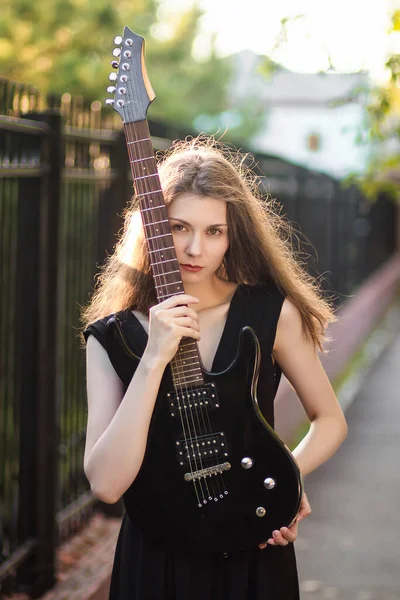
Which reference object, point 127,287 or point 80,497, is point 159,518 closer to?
point 127,287

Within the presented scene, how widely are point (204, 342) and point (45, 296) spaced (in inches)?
89.9

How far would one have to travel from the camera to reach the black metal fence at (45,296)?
4.76m

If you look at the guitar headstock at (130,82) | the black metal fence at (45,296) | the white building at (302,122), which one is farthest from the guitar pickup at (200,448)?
the white building at (302,122)

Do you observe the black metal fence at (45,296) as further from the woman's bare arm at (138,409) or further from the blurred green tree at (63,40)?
the blurred green tree at (63,40)

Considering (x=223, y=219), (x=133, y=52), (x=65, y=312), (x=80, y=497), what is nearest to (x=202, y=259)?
Answer: (x=223, y=219)

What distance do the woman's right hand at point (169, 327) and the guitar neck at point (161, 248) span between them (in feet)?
0.25

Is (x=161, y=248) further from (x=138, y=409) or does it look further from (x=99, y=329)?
(x=138, y=409)

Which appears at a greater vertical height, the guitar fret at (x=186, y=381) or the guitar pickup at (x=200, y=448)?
the guitar fret at (x=186, y=381)

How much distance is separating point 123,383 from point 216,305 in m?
0.37

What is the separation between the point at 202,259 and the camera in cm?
278

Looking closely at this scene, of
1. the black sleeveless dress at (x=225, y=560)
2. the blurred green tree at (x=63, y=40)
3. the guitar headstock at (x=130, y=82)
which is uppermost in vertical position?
the blurred green tree at (x=63, y=40)

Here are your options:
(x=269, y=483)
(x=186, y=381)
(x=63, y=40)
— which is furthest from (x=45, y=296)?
(x=63, y=40)

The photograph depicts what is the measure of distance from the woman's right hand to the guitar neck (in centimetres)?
8

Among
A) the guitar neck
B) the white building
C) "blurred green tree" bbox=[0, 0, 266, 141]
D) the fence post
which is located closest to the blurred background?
the fence post
